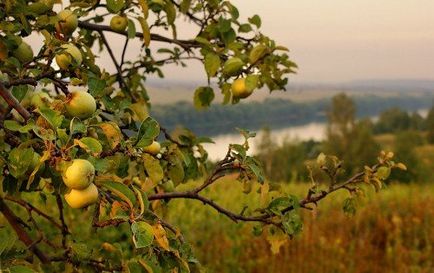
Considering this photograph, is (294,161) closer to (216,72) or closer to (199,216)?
(199,216)

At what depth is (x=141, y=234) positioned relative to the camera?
1151 mm

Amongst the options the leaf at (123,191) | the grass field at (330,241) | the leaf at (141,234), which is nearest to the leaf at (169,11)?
the leaf at (123,191)

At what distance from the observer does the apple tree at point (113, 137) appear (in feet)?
4.07

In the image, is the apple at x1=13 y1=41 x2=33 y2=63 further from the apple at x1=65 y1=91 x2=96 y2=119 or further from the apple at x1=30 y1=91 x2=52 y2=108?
the apple at x1=65 y1=91 x2=96 y2=119

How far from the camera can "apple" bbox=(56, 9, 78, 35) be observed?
1920mm

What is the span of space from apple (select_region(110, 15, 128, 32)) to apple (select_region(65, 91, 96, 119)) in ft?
2.87

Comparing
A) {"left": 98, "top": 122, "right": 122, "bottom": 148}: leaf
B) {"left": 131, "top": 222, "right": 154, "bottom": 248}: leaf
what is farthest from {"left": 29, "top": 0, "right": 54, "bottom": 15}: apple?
{"left": 131, "top": 222, "right": 154, "bottom": 248}: leaf

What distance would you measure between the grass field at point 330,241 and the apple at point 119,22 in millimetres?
3865

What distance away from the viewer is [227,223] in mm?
7129

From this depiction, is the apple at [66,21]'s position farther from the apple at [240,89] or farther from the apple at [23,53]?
the apple at [240,89]

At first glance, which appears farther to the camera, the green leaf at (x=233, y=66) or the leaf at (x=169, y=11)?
the leaf at (x=169, y=11)

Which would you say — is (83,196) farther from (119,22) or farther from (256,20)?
(256,20)

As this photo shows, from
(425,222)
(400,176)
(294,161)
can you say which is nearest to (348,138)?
(294,161)

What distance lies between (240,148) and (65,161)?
728 mm
